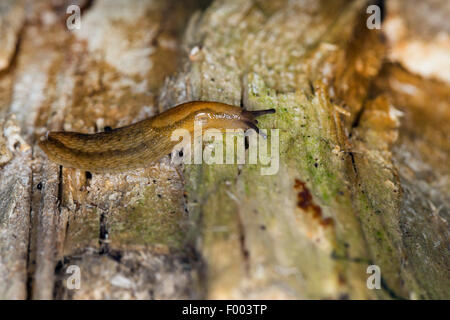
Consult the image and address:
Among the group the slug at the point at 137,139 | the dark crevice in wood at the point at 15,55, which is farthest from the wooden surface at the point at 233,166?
the slug at the point at 137,139

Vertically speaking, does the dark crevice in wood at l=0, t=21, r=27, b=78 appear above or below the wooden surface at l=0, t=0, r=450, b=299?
above

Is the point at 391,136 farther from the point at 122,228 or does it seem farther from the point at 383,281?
the point at 122,228

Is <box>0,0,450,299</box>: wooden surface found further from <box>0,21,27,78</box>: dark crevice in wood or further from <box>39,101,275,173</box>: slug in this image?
<box>39,101,275,173</box>: slug

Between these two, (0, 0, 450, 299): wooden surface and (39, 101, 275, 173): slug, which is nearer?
(0, 0, 450, 299): wooden surface

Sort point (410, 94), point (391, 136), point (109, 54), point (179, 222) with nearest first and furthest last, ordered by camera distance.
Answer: point (179, 222) < point (391, 136) < point (410, 94) < point (109, 54)

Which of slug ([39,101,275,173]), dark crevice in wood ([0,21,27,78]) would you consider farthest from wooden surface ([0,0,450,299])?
slug ([39,101,275,173])

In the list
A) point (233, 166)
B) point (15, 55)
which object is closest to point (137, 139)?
point (233, 166)

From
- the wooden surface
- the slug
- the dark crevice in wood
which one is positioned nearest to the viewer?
the wooden surface

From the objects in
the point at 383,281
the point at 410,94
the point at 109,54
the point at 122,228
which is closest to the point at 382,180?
the point at 383,281
